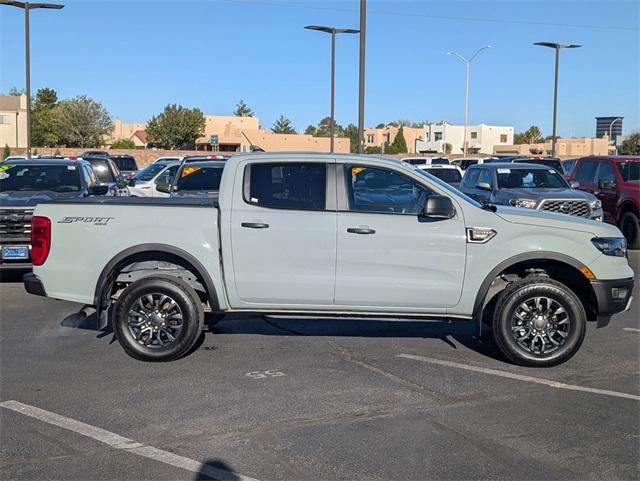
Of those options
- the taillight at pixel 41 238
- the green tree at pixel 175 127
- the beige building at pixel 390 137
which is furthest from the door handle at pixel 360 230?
the beige building at pixel 390 137

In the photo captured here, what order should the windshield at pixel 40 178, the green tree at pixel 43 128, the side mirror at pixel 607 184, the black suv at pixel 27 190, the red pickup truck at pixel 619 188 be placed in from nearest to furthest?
the black suv at pixel 27 190, the windshield at pixel 40 178, the red pickup truck at pixel 619 188, the side mirror at pixel 607 184, the green tree at pixel 43 128

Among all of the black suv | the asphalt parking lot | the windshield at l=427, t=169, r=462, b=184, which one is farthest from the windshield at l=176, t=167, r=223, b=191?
the windshield at l=427, t=169, r=462, b=184

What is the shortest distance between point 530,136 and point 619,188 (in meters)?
107

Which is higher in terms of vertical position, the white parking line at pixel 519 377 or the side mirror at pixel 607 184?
the side mirror at pixel 607 184

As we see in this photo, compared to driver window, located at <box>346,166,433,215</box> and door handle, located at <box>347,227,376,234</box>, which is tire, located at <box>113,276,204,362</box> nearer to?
door handle, located at <box>347,227,376,234</box>

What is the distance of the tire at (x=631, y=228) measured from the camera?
15.5m

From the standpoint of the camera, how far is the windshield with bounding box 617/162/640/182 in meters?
16.0

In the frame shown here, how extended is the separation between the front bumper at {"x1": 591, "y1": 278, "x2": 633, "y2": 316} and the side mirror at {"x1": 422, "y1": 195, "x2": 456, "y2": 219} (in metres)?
1.52

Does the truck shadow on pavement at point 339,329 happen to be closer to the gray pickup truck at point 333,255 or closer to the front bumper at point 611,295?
the gray pickup truck at point 333,255

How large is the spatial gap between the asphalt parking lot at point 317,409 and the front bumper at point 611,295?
546 millimetres

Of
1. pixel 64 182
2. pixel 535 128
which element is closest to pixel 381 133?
pixel 535 128

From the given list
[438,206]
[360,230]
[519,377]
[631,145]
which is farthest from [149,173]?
[631,145]

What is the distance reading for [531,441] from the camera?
16.3 ft

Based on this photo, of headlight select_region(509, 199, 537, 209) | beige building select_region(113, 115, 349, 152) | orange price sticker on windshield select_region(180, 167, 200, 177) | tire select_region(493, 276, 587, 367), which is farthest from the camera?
beige building select_region(113, 115, 349, 152)
